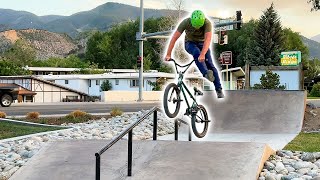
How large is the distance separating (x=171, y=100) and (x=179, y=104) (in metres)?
0.18

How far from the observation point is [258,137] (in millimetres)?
14016

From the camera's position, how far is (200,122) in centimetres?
774

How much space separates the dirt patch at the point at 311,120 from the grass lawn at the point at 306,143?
1.86m

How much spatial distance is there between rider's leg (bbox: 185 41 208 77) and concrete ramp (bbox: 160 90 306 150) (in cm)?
783

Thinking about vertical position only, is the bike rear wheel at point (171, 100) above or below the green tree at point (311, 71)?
below

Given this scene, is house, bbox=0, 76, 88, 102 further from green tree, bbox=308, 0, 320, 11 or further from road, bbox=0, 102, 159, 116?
green tree, bbox=308, 0, 320, 11

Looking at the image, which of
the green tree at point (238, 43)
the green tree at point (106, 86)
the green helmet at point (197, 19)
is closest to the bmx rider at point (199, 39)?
the green helmet at point (197, 19)

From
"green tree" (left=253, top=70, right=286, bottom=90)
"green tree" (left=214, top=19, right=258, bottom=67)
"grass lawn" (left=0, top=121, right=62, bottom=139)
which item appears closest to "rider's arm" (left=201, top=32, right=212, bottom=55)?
"grass lawn" (left=0, top=121, right=62, bottom=139)

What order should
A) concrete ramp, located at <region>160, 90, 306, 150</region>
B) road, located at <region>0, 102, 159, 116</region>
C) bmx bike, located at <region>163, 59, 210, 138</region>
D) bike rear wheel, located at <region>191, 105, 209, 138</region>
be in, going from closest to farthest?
bmx bike, located at <region>163, 59, 210, 138</region> → bike rear wheel, located at <region>191, 105, 209, 138</region> → concrete ramp, located at <region>160, 90, 306, 150</region> → road, located at <region>0, 102, 159, 116</region>

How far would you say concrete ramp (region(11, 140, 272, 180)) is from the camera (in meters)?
7.84

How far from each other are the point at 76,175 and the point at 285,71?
56.6 ft

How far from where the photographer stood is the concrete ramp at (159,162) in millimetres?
7836

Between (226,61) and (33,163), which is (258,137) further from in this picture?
(33,163)

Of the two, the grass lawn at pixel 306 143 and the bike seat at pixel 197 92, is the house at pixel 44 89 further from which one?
the bike seat at pixel 197 92
